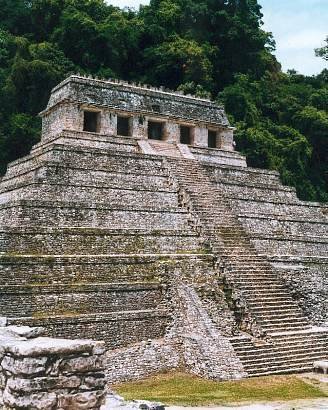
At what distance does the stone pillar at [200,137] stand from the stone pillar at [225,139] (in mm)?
931

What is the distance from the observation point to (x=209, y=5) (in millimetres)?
40312

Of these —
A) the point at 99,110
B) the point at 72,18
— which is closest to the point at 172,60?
the point at 72,18

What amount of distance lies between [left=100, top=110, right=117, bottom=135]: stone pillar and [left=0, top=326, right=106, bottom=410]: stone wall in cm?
1697

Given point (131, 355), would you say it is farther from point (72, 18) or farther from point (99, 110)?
point (72, 18)

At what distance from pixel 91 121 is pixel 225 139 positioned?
22.4ft

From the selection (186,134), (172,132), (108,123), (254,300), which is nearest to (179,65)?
(186,134)

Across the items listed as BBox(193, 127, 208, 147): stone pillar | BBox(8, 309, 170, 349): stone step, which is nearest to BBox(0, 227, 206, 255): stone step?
BBox(8, 309, 170, 349): stone step

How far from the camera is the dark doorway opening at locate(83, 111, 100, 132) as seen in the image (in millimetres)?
22125

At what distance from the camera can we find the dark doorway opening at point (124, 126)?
22859mm

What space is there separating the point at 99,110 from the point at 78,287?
36.7 feet

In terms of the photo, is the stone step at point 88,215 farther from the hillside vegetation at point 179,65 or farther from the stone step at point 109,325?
the hillside vegetation at point 179,65

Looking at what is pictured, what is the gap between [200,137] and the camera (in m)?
24.5

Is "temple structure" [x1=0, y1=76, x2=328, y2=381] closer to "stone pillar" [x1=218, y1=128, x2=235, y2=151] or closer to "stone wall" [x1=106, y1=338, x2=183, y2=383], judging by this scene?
"stone wall" [x1=106, y1=338, x2=183, y2=383]

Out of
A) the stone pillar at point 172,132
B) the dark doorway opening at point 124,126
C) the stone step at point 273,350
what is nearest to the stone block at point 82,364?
the stone step at point 273,350
